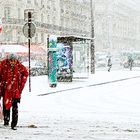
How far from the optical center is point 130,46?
126m

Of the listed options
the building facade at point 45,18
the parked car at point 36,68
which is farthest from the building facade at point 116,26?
the parked car at point 36,68

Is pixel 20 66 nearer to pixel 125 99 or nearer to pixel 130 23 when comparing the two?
pixel 125 99

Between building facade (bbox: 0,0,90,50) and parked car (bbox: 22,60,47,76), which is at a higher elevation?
building facade (bbox: 0,0,90,50)

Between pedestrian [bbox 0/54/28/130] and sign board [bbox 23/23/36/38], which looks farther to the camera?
sign board [bbox 23/23/36/38]

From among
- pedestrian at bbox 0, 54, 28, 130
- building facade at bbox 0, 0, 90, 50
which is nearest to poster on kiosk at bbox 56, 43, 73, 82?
pedestrian at bbox 0, 54, 28, 130

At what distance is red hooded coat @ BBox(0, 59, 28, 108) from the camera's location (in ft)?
35.2

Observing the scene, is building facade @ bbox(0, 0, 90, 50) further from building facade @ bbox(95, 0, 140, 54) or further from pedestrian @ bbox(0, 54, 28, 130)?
pedestrian @ bbox(0, 54, 28, 130)

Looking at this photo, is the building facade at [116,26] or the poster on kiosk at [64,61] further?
the building facade at [116,26]

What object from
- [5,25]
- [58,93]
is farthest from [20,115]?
[5,25]

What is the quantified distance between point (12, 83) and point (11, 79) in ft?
0.30

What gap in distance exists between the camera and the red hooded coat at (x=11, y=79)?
1072 cm

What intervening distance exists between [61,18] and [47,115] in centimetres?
6575

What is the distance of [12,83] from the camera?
1074 cm

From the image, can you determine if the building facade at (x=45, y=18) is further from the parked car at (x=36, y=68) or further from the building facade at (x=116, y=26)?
the parked car at (x=36, y=68)
